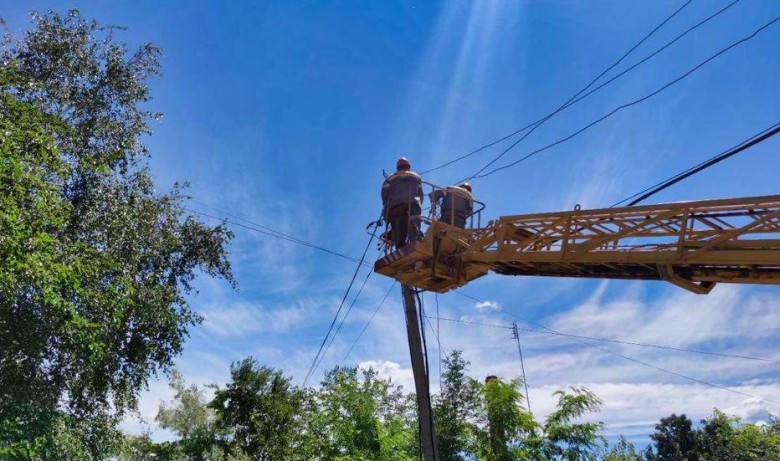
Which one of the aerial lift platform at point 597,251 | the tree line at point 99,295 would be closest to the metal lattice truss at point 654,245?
the aerial lift platform at point 597,251

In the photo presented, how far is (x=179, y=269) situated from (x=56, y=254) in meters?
6.40

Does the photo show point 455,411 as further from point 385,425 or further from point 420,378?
point 420,378

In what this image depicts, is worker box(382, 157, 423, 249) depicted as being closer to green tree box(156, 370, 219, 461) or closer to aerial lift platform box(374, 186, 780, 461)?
aerial lift platform box(374, 186, 780, 461)

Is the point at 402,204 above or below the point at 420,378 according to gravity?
above

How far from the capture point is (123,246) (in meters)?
13.3

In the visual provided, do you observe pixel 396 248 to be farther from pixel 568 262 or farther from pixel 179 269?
pixel 179 269

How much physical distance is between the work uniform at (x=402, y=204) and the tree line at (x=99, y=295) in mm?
5838

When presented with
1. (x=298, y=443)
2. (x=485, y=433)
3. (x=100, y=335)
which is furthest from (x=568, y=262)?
(x=298, y=443)

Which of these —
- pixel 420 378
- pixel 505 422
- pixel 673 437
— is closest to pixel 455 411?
pixel 505 422

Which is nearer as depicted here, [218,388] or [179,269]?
[179,269]

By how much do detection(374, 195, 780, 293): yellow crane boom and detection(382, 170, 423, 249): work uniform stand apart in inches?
23.9

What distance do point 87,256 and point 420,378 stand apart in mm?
7657

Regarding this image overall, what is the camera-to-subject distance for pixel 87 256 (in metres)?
11.1

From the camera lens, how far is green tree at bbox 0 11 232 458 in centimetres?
1061
